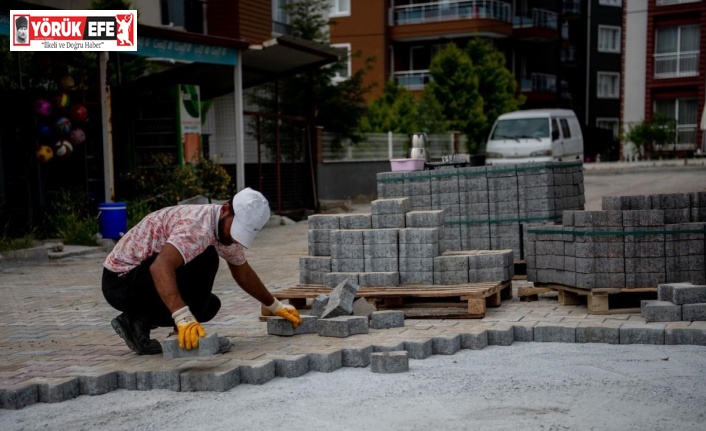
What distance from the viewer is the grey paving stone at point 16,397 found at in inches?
230

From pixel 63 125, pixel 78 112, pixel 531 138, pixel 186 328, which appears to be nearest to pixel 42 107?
pixel 63 125

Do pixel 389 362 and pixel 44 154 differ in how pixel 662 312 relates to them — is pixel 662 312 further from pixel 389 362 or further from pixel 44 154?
pixel 44 154

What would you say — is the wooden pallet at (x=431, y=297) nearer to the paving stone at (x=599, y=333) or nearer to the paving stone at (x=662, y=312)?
the paving stone at (x=599, y=333)

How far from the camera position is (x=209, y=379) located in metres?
6.04

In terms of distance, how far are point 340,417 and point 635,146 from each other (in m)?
37.9

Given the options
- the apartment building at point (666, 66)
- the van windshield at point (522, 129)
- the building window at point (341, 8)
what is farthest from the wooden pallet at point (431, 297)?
the building window at point (341, 8)

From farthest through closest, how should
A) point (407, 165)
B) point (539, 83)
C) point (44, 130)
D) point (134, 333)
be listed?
point (539, 83), point (44, 130), point (407, 165), point (134, 333)

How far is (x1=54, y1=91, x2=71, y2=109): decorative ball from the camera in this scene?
51.5 feet

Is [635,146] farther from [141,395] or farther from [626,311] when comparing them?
[141,395]

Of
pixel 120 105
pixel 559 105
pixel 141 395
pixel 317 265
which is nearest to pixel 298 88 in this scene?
pixel 120 105

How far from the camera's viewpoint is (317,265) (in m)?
9.41

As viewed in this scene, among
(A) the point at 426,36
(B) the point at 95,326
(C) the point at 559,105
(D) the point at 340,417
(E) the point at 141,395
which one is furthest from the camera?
(C) the point at 559,105

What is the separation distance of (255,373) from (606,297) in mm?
3721

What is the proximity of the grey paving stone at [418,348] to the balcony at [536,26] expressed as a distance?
41514 mm
